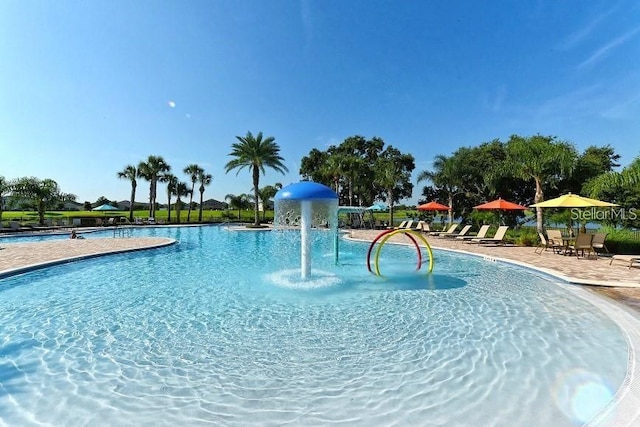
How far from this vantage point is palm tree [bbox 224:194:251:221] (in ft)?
170

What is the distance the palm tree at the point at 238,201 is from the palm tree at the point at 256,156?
15897 mm

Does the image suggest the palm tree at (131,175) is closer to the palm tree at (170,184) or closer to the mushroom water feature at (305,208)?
the palm tree at (170,184)

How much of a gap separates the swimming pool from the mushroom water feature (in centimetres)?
116

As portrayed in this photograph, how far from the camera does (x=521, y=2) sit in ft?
53.9

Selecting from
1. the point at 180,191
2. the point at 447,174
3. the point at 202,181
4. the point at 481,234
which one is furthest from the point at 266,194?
the point at 481,234

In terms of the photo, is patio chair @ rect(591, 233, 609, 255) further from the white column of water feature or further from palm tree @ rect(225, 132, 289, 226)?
palm tree @ rect(225, 132, 289, 226)

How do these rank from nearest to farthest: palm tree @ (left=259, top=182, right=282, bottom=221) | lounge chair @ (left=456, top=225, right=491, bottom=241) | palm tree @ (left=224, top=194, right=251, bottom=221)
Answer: lounge chair @ (left=456, top=225, right=491, bottom=241) < palm tree @ (left=224, top=194, right=251, bottom=221) < palm tree @ (left=259, top=182, right=282, bottom=221)

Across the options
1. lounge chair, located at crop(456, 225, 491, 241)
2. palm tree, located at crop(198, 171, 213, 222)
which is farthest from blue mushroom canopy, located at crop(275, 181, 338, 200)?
palm tree, located at crop(198, 171, 213, 222)

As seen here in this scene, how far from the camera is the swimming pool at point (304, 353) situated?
3.50m

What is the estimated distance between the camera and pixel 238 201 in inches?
2046

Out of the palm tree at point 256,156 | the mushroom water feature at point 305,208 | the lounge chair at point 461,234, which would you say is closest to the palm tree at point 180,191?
the palm tree at point 256,156

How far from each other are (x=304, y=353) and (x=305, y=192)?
4691 mm

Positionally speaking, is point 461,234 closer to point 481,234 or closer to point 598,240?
point 481,234

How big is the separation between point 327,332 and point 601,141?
44.2 metres
